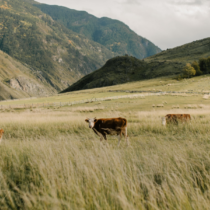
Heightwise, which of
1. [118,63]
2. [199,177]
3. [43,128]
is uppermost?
[118,63]

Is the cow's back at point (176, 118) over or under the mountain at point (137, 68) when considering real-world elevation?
under

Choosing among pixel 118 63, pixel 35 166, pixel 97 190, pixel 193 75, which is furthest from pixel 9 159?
pixel 118 63

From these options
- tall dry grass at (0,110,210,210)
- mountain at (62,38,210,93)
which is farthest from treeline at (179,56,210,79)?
tall dry grass at (0,110,210,210)

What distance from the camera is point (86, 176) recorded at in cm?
364

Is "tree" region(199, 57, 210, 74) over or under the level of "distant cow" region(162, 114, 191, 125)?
over

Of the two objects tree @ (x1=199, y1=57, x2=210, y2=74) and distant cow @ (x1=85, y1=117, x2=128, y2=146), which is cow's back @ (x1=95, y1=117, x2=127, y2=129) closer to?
distant cow @ (x1=85, y1=117, x2=128, y2=146)

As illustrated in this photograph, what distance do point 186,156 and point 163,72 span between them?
13672cm

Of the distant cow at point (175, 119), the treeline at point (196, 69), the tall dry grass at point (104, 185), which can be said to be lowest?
the distant cow at point (175, 119)

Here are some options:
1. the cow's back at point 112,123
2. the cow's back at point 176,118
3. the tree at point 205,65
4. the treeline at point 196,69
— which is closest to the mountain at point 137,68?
the tree at point 205,65

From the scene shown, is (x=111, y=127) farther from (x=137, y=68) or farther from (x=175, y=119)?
(x=137, y=68)

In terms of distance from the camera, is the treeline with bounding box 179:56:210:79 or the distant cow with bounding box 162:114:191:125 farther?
the treeline with bounding box 179:56:210:79

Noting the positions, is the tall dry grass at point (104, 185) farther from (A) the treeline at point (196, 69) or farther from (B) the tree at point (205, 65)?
(B) the tree at point (205, 65)

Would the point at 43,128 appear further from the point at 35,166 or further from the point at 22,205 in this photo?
the point at 22,205

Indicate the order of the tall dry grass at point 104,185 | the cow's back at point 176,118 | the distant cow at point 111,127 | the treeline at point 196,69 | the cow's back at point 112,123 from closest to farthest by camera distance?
the tall dry grass at point 104,185, the distant cow at point 111,127, the cow's back at point 112,123, the cow's back at point 176,118, the treeline at point 196,69
